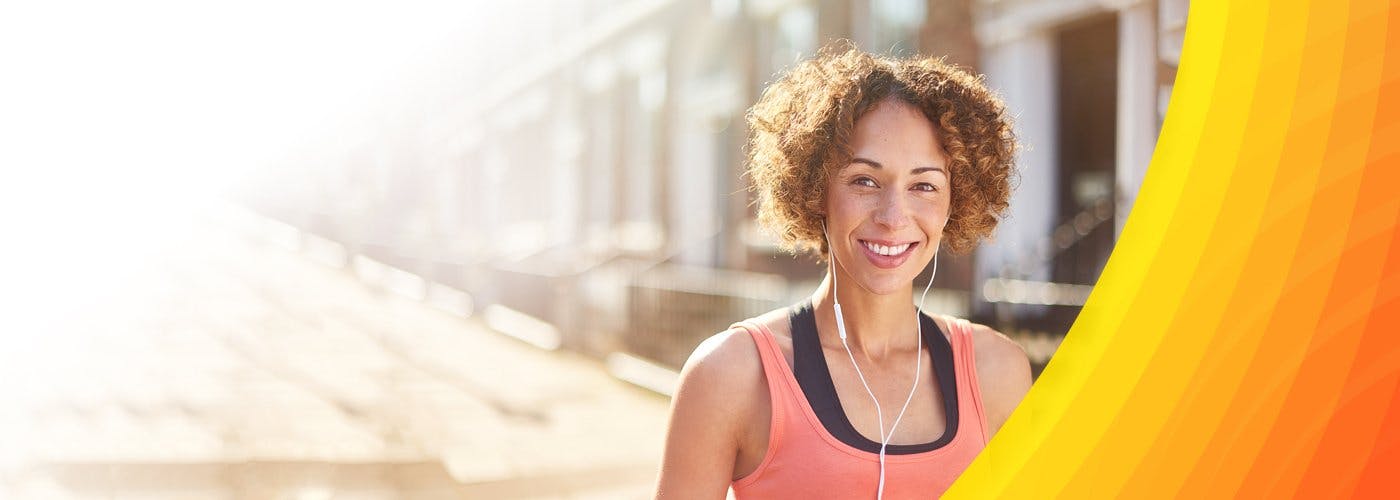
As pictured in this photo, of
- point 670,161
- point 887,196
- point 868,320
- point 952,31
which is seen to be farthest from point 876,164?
point 670,161

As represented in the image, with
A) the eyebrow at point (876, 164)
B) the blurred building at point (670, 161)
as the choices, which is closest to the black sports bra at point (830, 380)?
the eyebrow at point (876, 164)

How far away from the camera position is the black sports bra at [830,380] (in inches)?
66.7

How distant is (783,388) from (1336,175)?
2.50ft

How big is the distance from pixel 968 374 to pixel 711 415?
16.6 inches

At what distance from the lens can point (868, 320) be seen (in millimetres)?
1831

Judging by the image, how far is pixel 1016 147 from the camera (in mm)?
2029

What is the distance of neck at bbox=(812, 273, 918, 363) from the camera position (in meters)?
1.83

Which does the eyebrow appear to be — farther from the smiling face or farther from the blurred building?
the blurred building

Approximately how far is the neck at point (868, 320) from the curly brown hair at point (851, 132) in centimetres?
15

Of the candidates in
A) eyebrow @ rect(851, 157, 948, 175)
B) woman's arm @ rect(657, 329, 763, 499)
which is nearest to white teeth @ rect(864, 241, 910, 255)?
eyebrow @ rect(851, 157, 948, 175)

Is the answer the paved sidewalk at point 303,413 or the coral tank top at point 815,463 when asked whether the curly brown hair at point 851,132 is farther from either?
the paved sidewalk at point 303,413

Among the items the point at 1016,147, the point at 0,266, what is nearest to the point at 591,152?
the point at 0,266

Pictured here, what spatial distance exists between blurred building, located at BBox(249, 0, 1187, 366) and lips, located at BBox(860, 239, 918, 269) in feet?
1.99

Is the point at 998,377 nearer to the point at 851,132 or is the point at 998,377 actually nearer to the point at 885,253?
the point at 885,253
